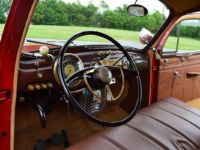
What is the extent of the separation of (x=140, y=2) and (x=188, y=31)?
3.80 ft

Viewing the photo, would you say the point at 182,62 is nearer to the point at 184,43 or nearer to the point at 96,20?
the point at 184,43

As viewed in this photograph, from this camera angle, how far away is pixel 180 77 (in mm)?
3232

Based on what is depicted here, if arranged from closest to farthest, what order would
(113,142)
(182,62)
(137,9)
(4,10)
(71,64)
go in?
(4,10) → (113,142) → (71,64) → (137,9) → (182,62)

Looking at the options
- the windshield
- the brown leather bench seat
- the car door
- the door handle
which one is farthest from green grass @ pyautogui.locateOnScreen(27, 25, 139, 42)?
the door handle

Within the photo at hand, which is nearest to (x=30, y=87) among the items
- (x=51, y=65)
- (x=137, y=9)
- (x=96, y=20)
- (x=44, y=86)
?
(x=44, y=86)

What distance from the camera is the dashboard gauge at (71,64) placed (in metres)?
1.92

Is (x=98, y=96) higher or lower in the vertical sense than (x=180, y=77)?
higher

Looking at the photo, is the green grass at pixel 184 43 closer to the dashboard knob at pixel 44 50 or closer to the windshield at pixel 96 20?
the windshield at pixel 96 20

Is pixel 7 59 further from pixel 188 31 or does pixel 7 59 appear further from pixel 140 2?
pixel 188 31

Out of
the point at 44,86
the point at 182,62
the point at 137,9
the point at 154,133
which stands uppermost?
the point at 137,9

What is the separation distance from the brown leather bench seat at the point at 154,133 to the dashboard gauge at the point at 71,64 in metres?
0.44

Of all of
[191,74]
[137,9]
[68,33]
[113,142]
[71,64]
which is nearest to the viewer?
Answer: [113,142]

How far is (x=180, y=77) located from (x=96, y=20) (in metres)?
1.35

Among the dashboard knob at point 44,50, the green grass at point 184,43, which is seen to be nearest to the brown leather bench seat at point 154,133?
the dashboard knob at point 44,50
